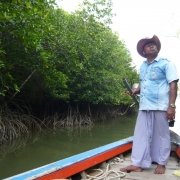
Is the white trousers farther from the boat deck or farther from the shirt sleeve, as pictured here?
the shirt sleeve

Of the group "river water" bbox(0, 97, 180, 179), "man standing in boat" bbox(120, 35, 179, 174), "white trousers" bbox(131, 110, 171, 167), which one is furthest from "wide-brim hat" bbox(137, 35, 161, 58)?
"river water" bbox(0, 97, 180, 179)

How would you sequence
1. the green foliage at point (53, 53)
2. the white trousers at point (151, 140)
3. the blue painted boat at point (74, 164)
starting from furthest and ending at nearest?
the green foliage at point (53, 53), the white trousers at point (151, 140), the blue painted boat at point (74, 164)

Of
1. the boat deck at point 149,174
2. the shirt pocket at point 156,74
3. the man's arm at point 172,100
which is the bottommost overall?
the boat deck at point 149,174

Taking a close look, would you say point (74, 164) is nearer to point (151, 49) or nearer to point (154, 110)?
point (154, 110)

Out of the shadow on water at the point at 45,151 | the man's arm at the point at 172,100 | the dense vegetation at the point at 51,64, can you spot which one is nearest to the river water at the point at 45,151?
the shadow on water at the point at 45,151

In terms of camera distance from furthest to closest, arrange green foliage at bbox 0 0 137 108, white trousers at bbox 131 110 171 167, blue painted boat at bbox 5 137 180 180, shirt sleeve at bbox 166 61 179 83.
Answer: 1. green foliage at bbox 0 0 137 108
2. white trousers at bbox 131 110 171 167
3. shirt sleeve at bbox 166 61 179 83
4. blue painted boat at bbox 5 137 180 180

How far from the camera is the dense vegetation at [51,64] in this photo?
4535mm

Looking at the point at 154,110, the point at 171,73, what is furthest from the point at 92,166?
the point at 171,73

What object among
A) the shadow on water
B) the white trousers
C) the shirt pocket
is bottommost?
the shadow on water

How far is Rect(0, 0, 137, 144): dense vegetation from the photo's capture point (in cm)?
454

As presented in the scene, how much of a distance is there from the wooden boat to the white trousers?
12 centimetres

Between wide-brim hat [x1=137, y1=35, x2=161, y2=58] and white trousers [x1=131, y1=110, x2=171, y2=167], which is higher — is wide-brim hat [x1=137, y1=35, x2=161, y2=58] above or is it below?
above

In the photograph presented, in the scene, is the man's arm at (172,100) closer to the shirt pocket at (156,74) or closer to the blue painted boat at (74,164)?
the shirt pocket at (156,74)

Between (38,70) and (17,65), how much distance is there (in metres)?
0.55
